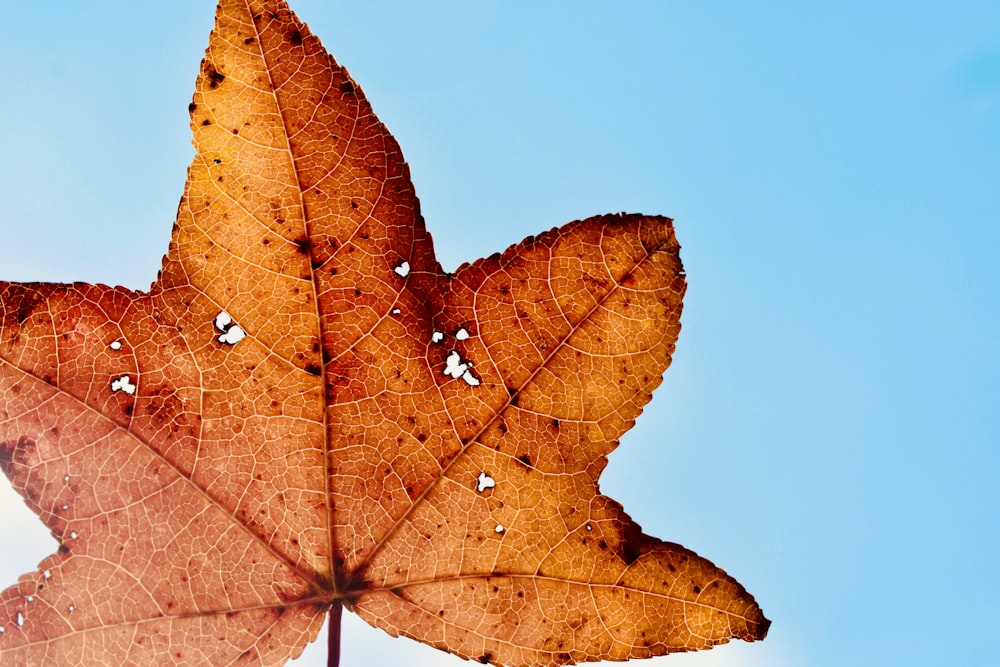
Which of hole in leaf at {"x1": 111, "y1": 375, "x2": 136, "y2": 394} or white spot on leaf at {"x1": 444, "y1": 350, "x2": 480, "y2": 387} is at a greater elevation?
white spot on leaf at {"x1": 444, "y1": 350, "x2": 480, "y2": 387}

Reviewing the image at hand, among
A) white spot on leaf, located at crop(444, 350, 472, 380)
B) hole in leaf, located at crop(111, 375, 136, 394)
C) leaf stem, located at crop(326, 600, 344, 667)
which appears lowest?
leaf stem, located at crop(326, 600, 344, 667)

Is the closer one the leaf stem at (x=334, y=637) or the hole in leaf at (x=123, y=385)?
the hole in leaf at (x=123, y=385)

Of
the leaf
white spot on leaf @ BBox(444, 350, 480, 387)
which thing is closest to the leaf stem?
the leaf

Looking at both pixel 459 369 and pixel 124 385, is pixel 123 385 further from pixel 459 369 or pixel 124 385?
pixel 459 369

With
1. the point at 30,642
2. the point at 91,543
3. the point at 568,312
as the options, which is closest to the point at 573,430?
the point at 568,312

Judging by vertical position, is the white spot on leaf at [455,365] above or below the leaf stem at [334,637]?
above

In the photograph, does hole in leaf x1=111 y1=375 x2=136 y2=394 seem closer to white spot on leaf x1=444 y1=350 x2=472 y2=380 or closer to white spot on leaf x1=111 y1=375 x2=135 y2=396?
white spot on leaf x1=111 y1=375 x2=135 y2=396

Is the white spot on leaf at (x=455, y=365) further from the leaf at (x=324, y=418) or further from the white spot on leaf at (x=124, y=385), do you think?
the white spot on leaf at (x=124, y=385)

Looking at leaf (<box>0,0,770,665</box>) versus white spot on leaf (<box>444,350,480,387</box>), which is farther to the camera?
white spot on leaf (<box>444,350,480,387</box>)

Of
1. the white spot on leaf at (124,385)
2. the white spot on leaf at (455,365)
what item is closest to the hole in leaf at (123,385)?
the white spot on leaf at (124,385)
